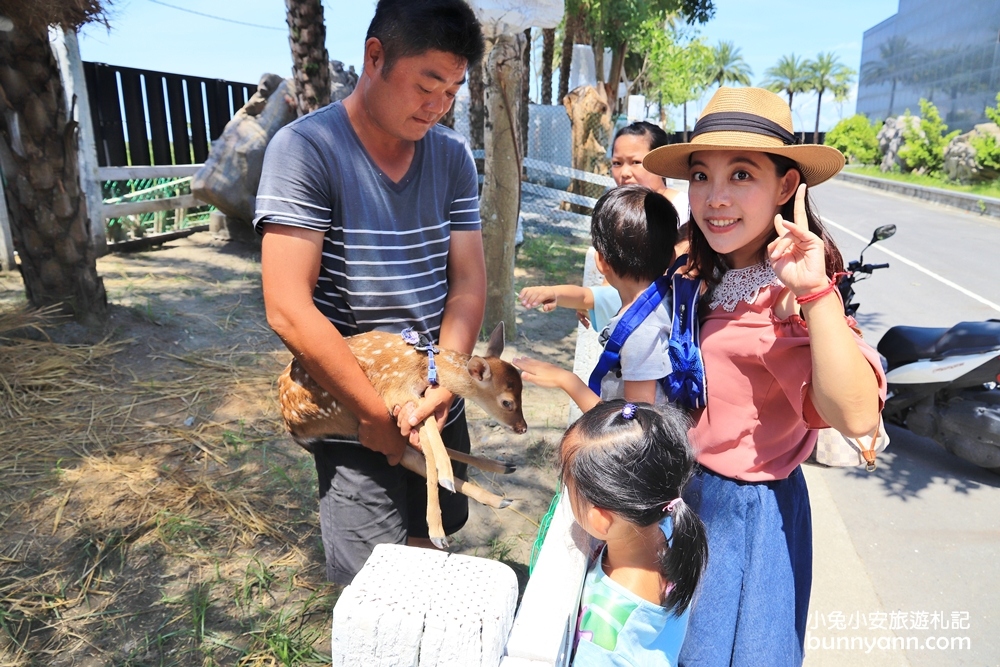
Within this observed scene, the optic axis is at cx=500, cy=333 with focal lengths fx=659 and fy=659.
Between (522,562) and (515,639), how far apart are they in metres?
2.13

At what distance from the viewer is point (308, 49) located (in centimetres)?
635

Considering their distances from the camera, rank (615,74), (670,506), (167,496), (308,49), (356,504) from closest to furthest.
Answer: (670,506)
(356,504)
(167,496)
(308,49)
(615,74)

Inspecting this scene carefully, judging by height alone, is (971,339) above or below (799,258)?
below

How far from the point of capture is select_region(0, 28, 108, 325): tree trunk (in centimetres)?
462

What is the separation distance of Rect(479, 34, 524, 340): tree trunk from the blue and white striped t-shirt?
3519 millimetres

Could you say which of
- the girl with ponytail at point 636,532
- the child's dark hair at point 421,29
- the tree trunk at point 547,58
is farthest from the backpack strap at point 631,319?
the tree trunk at point 547,58

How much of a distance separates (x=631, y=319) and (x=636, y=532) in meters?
0.64

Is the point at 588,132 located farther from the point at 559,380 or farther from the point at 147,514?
the point at 559,380

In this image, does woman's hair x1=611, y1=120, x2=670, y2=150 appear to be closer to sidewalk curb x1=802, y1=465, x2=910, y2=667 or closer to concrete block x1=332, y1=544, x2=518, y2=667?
sidewalk curb x1=802, y1=465, x2=910, y2=667

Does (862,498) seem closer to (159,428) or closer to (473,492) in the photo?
(473,492)

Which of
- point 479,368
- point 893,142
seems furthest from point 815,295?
point 893,142

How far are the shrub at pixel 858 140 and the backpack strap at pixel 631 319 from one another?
36712mm

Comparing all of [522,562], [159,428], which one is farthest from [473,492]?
[159,428]

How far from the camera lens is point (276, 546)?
3264mm
